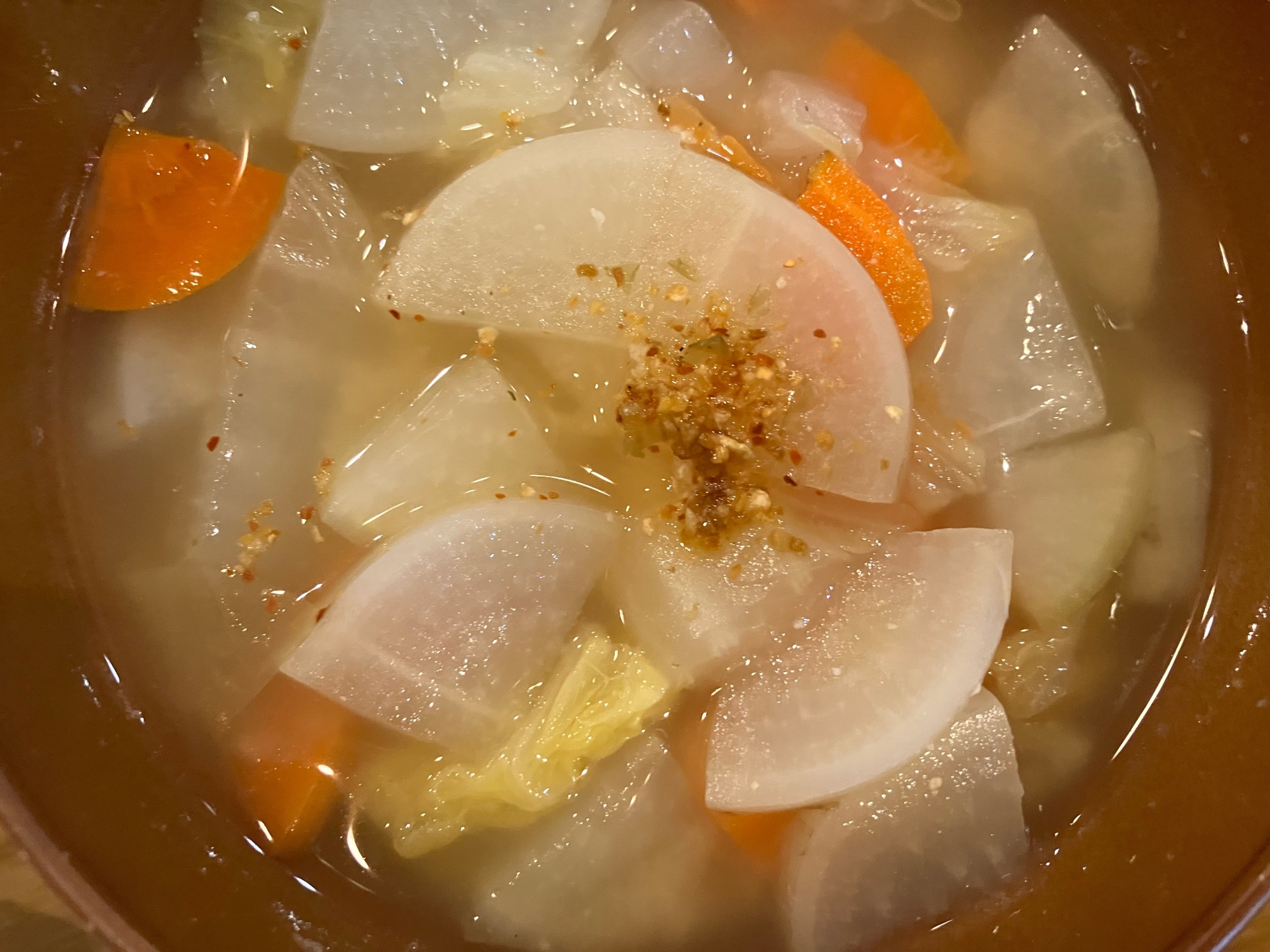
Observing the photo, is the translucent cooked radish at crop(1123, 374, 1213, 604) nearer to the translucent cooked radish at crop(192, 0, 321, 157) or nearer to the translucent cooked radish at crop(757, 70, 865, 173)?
the translucent cooked radish at crop(757, 70, 865, 173)

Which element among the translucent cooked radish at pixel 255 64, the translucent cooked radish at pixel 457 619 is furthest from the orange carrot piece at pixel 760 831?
the translucent cooked radish at pixel 255 64

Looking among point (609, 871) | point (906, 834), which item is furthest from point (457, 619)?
point (906, 834)

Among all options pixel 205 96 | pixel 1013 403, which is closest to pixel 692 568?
pixel 1013 403

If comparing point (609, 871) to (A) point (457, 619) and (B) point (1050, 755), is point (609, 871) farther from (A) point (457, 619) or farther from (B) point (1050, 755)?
(B) point (1050, 755)

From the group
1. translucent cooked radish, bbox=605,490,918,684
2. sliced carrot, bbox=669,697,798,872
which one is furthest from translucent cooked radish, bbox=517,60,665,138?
sliced carrot, bbox=669,697,798,872

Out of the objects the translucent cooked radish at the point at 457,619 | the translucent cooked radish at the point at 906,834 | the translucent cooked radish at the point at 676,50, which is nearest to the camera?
the translucent cooked radish at the point at 457,619

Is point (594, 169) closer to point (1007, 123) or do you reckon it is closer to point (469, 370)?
point (469, 370)

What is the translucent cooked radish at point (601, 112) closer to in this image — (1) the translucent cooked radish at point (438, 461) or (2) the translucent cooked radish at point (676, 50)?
(2) the translucent cooked radish at point (676, 50)
